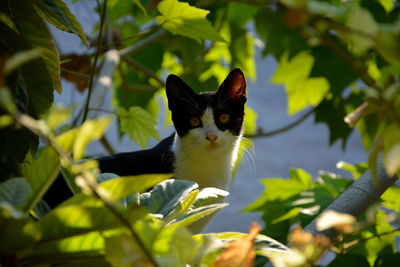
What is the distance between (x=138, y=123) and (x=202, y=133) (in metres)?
0.23

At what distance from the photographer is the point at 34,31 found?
38 centimetres

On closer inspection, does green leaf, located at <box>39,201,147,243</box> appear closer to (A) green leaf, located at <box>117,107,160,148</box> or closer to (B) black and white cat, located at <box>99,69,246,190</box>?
(A) green leaf, located at <box>117,107,160,148</box>

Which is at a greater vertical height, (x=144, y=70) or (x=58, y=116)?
(x=58, y=116)

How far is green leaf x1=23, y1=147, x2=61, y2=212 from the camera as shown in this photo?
23cm

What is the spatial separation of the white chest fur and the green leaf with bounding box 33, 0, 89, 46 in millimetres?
574

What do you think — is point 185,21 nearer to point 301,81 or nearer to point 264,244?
point 264,244

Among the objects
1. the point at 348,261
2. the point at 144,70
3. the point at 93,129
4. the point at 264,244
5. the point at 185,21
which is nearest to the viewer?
the point at 93,129

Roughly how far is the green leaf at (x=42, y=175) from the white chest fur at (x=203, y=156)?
0.72 meters

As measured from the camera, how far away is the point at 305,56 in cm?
115

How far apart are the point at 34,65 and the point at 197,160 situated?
0.66 metres

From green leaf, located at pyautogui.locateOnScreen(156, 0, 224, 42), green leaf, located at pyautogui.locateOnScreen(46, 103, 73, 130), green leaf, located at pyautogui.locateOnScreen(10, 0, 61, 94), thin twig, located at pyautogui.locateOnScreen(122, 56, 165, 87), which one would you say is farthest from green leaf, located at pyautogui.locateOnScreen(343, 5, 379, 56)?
thin twig, located at pyautogui.locateOnScreen(122, 56, 165, 87)

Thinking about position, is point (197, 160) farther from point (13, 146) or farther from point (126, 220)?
point (126, 220)

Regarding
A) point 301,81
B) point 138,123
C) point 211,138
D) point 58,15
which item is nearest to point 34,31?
point 58,15

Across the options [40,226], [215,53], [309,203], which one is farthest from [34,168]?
[215,53]
